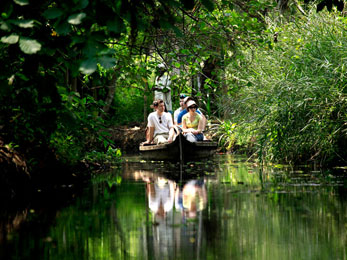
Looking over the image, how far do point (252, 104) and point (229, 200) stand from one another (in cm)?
741

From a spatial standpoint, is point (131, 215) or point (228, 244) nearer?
point (228, 244)

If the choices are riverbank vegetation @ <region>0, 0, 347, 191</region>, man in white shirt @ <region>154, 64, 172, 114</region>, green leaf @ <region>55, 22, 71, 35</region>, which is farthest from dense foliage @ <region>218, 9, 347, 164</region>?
green leaf @ <region>55, 22, 71, 35</region>

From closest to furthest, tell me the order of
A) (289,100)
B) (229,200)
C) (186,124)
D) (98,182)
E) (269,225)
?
(269,225) → (229,200) → (98,182) → (289,100) → (186,124)

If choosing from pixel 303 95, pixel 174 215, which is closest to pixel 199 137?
pixel 303 95

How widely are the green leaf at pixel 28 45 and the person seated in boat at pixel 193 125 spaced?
12.9 m

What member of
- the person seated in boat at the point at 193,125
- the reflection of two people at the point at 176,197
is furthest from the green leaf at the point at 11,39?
the person seated in boat at the point at 193,125

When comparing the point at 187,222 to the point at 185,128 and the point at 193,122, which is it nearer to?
the point at 193,122

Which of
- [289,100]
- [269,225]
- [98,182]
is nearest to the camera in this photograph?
[269,225]

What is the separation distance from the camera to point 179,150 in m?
16.8

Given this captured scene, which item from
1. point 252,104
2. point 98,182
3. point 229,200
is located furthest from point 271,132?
point 229,200

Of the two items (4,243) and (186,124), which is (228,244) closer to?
(4,243)

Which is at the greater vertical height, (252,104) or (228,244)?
(252,104)

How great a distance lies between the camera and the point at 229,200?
298 inches

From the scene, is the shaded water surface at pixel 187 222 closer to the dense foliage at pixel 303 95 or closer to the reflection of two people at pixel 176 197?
the reflection of two people at pixel 176 197
